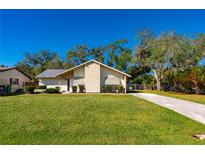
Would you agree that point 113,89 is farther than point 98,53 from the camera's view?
No

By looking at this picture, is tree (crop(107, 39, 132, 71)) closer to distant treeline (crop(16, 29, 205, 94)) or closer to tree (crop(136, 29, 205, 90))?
distant treeline (crop(16, 29, 205, 94))

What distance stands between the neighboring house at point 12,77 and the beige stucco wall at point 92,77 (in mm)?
11162

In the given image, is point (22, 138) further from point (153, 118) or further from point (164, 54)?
point (164, 54)

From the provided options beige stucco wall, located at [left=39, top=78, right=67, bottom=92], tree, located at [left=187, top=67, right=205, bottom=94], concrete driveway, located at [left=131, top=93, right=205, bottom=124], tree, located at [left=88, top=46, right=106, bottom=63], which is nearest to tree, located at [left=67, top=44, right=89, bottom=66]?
tree, located at [left=88, top=46, right=106, bottom=63]

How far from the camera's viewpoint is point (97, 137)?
578 cm

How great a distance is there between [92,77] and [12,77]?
492 inches

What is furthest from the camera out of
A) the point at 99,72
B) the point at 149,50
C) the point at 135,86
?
the point at 135,86

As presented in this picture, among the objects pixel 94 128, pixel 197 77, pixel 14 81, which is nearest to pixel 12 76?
pixel 14 81

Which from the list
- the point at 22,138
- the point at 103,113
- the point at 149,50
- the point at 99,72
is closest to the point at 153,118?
the point at 103,113

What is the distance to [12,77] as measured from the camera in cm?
3088

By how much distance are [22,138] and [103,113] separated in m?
3.81

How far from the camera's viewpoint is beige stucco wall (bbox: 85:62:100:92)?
2642 centimetres

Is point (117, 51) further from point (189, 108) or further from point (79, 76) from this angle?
point (189, 108)

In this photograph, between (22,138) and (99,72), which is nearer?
(22,138)
